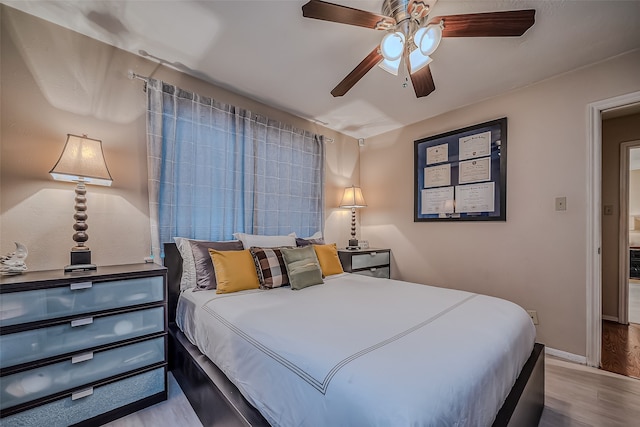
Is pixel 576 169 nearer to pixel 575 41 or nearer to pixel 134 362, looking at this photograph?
pixel 575 41

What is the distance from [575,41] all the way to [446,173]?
4.76ft

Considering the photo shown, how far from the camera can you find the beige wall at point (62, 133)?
5.46 feet

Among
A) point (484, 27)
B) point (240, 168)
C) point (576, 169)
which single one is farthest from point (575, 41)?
point (240, 168)

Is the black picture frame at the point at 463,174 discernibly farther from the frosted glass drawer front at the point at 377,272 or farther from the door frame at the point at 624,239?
the door frame at the point at 624,239

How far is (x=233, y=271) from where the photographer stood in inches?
76.8

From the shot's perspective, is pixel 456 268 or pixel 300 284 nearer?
pixel 300 284

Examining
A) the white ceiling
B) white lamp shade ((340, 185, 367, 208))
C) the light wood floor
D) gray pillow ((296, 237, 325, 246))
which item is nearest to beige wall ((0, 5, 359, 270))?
the white ceiling

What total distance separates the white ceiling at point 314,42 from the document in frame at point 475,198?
3.07ft

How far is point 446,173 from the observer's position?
3.07 m

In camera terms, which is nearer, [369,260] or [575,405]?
[575,405]

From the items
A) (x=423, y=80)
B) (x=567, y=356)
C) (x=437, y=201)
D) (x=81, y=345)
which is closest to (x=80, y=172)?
(x=81, y=345)

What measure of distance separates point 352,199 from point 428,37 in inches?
90.2

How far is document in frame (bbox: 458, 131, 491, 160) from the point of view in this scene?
276 cm

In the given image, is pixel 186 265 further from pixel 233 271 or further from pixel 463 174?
pixel 463 174
